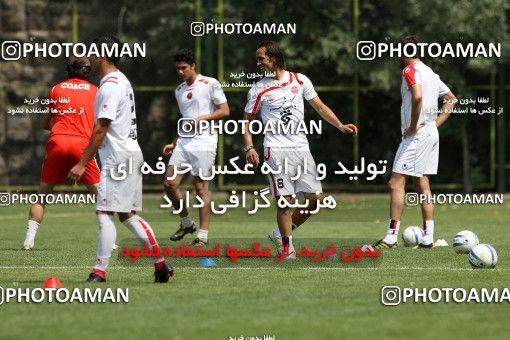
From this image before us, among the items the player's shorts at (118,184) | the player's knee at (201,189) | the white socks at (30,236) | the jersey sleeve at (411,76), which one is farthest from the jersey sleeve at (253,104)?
the white socks at (30,236)

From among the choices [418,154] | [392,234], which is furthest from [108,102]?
[418,154]

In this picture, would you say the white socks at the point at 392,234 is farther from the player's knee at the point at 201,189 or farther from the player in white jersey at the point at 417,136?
the player's knee at the point at 201,189

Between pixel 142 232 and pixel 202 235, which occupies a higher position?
pixel 142 232

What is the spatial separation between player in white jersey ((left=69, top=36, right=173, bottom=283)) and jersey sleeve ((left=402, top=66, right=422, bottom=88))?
4.86 meters

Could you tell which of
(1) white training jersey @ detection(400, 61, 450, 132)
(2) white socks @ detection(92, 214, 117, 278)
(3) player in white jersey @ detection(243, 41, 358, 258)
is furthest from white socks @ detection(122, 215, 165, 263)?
(1) white training jersey @ detection(400, 61, 450, 132)

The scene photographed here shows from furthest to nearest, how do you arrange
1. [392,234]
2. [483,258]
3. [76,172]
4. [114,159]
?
[392,234] → [483,258] → [114,159] → [76,172]

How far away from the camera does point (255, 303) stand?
32.0ft

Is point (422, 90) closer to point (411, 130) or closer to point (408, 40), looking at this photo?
point (411, 130)

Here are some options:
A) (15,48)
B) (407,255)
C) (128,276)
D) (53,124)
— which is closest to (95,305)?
(128,276)

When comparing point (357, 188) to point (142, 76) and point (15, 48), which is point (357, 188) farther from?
point (15, 48)

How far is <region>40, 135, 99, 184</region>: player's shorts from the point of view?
1525 cm

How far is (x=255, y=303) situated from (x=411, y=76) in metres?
6.03

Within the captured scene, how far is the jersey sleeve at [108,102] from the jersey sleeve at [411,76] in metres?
5.10

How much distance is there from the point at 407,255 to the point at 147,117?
53.1 ft
